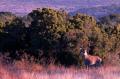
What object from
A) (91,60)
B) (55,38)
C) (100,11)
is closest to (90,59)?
(91,60)

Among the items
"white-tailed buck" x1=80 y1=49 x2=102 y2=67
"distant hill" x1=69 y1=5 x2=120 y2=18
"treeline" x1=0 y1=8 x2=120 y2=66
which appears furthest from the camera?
"distant hill" x1=69 y1=5 x2=120 y2=18

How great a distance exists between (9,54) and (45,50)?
1365 millimetres

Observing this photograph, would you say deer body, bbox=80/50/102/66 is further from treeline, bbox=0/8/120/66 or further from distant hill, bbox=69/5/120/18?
distant hill, bbox=69/5/120/18

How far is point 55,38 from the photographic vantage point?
1986 cm

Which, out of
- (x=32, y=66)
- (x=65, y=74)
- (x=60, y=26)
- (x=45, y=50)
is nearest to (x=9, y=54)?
(x=45, y=50)

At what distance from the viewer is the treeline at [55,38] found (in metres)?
18.9

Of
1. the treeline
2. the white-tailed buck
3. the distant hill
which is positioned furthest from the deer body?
the distant hill

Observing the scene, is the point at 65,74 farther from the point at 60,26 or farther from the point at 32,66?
the point at 60,26

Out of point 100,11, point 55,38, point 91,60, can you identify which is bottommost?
point 100,11

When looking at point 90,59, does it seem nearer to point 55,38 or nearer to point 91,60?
point 91,60

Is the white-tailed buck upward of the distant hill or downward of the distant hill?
upward

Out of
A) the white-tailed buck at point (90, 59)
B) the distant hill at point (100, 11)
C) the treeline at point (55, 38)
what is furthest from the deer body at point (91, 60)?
the distant hill at point (100, 11)

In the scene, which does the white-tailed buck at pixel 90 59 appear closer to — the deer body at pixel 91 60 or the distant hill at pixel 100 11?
the deer body at pixel 91 60

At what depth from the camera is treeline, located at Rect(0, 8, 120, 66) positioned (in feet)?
62.1
